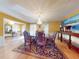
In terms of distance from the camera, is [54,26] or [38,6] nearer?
[38,6]

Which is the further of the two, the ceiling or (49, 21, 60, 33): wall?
(49, 21, 60, 33): wall

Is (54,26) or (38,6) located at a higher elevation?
(38,6)

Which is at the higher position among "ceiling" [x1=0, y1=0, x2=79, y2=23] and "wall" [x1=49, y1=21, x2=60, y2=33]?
"ceiling" [x1=0, y1=0, x2=79, y2=23]

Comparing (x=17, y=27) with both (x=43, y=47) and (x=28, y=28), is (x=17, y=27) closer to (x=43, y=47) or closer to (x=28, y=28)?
(x=28, y=28)

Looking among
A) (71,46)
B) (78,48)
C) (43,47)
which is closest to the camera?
(78,48)

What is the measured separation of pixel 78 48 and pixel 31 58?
1.96 m

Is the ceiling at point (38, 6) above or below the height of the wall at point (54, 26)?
above

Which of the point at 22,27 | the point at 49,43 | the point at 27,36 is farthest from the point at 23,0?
the point at 22,27

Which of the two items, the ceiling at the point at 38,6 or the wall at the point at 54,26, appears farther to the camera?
the wall at the point at 54,26

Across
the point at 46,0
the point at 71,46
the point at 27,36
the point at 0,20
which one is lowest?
the point at 71,46

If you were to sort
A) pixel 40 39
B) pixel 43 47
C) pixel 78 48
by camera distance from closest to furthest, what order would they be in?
pixel 78 48 → pixel 40 39 → pixel 43 47

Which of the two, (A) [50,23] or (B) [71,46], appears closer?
(B) [71,46]

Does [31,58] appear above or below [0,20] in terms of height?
below

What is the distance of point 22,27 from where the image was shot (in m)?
16.8
